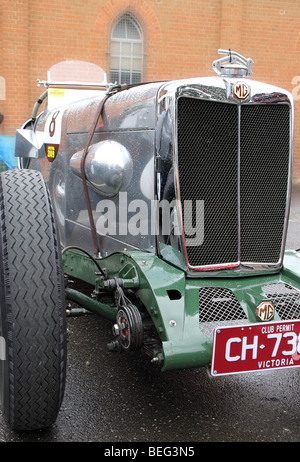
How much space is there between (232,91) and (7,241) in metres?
1.37

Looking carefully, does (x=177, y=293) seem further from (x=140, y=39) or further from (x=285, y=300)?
(x=140, y=39)

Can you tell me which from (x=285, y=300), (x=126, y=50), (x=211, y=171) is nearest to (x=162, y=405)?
(x=285, y=300)

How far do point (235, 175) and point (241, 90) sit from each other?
0.44 m

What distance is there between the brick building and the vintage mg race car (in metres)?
8.14

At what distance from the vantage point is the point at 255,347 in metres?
2.26

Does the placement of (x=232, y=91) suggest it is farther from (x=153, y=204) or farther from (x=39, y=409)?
(x=39, y=409)

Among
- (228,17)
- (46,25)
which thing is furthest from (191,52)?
(46,25)

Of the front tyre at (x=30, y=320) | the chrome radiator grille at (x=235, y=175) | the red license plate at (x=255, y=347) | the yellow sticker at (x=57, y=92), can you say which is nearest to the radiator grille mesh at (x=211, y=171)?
the chrome radiator grille at (x=235, y=175)

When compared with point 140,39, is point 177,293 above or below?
below

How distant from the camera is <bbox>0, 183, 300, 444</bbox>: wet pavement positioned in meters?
2.35

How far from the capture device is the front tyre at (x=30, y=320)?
2.08m

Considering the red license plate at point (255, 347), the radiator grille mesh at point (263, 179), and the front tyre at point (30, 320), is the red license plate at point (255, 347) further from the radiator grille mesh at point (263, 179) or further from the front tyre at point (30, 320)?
the front tyre at point (30, 320)

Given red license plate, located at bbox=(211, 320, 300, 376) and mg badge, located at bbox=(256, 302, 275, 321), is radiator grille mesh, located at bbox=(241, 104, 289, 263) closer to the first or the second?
mg badge, located at bbox=(256, 302, 275, 321)
